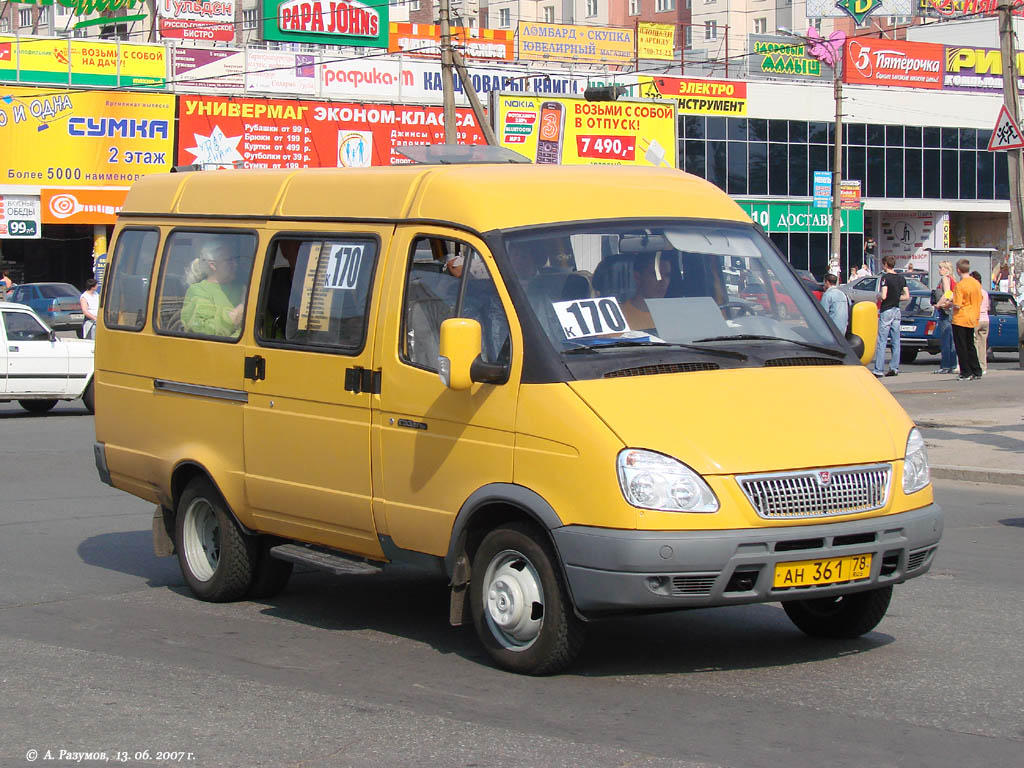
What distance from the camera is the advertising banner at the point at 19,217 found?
48.1 meters

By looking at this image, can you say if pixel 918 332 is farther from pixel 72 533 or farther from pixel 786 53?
pixel 786 53

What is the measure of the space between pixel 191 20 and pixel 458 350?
53698 millimetres

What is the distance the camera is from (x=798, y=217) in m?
64.8

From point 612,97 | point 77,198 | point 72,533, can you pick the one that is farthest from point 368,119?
point 72,533

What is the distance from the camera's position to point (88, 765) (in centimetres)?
535

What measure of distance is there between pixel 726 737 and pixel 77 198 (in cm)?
4675

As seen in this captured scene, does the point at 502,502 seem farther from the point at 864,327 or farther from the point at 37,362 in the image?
the point at 37,362

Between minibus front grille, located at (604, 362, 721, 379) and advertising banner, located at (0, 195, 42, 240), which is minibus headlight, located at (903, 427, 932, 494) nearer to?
minibus front grille, located at (604, 362, 721, 379)

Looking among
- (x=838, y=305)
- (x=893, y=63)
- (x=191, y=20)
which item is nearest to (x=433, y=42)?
(x=191, y=20)

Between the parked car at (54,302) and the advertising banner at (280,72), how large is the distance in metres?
10.5

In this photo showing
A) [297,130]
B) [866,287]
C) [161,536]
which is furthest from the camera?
[297,130]

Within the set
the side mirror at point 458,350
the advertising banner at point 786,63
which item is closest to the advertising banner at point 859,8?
the advertising banner at point 786,63

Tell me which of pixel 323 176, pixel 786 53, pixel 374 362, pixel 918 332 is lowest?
pixel 918 332

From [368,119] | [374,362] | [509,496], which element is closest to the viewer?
[509,496]
